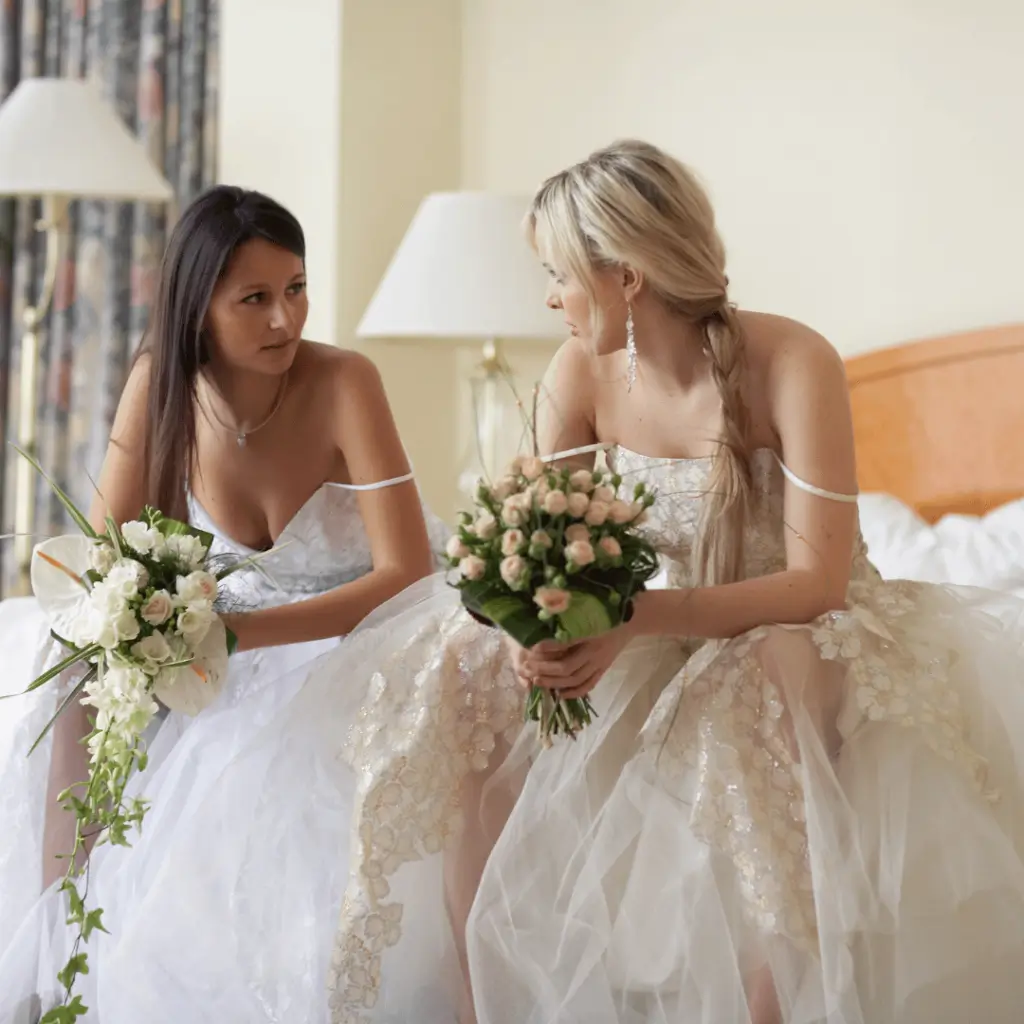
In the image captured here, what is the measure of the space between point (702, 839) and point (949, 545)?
117cm

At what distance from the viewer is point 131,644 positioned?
5.82 feet

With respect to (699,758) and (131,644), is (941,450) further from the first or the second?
(131,644)

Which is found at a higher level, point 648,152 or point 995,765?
point 648,152

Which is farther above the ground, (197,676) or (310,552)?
(310,552)

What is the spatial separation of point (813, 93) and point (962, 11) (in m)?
0.38

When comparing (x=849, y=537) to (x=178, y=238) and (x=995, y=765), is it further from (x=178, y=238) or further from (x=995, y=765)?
(x=178, y=238)

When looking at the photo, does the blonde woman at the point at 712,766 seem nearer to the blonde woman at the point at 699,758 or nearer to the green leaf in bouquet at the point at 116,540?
the blonde woman at the point at 699,758

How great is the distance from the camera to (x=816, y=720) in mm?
1731

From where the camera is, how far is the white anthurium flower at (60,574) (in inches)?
74.7

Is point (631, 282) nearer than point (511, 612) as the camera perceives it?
No

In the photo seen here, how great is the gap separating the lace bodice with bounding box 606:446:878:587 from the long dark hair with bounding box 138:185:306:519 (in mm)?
668

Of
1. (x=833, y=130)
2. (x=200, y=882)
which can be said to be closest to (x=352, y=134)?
(x=833, y=130)

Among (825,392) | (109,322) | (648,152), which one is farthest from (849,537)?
(109,322)

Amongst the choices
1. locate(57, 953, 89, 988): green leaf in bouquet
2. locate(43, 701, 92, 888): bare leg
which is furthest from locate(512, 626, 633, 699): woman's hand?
locate(43, 701, 92, 888): bare leg
